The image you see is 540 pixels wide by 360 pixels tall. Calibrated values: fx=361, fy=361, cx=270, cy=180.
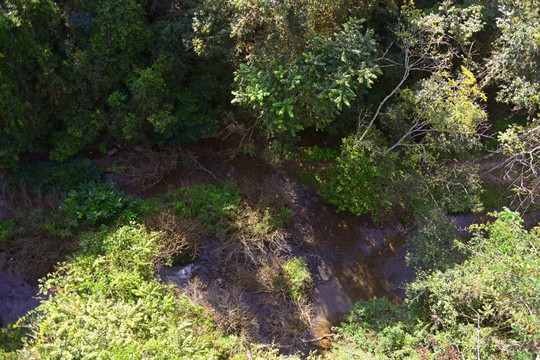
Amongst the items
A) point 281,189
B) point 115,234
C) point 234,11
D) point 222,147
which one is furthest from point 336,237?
point 234,11

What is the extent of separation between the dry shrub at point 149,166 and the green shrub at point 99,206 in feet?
3.81

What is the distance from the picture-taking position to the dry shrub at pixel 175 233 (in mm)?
10680

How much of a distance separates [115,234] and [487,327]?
9.17 meters

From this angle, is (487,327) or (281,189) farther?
(281,189)

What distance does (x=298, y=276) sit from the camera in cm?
1134

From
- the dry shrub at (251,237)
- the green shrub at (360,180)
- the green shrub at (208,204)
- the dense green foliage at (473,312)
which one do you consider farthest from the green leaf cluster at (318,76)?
the dense green foliage at (473,312)

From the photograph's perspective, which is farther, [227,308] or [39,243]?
[39,243]

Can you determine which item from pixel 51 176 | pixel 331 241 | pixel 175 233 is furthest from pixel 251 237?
pixel 51 176

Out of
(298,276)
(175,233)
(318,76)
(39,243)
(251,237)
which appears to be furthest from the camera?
(251,237)

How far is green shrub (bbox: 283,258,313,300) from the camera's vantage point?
11.3 m

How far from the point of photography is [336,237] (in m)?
12.7

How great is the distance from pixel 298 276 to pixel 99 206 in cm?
647

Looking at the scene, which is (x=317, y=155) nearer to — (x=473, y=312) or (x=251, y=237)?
(x=251, y=237)

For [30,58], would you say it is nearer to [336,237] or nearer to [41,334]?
[41,334]
